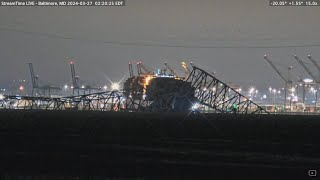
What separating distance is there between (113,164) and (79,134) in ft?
48.7

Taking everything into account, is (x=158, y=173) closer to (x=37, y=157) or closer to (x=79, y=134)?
(x=37, y=157)

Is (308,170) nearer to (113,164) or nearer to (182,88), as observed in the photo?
(113,164)

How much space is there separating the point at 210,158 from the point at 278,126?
2255 centimetres

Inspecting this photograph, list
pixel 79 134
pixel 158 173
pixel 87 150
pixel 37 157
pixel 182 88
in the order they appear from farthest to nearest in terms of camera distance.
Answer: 1. pixel 182 88
2. pixel 79 134
3. pixel 87 150
4. pixel 37 157
5. pixel 158 173

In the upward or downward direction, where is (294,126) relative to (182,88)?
downward

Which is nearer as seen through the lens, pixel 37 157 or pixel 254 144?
pixel 37 157

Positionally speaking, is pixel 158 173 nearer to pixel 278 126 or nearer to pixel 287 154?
pixel 287 154

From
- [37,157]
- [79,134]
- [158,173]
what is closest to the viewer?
[158,173]

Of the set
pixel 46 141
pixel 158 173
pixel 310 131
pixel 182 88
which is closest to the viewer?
pixel 158 173

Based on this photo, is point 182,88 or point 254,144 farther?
point 182,88

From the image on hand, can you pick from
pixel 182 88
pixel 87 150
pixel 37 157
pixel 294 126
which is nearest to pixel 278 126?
pixel 294 126

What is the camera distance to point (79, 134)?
170 feet

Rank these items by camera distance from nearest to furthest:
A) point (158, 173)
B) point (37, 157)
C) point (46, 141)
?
point (158, 173)
point (37, 157)
point (46, 141)

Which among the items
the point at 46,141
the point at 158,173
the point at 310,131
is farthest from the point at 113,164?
the point at 310,131
